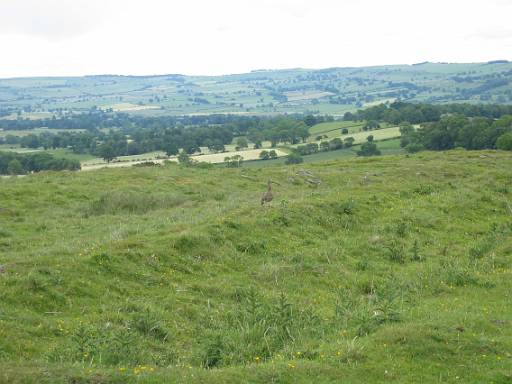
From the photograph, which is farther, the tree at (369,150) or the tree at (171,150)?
the tree at (171,150)

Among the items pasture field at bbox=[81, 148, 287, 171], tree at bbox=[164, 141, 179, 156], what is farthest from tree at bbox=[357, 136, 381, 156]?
tree at bbox=[164, 141, 179, 156]

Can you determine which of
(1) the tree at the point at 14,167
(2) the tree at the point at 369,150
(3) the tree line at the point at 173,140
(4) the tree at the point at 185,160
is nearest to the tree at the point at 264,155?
(2) the tree at the point at 369,150

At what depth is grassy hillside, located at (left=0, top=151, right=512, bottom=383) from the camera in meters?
9.92

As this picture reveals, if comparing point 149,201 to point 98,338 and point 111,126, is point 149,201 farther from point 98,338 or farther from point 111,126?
point 111,126

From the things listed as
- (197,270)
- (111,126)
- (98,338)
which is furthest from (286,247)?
(111,126)

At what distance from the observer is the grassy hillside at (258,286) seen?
9922 mm

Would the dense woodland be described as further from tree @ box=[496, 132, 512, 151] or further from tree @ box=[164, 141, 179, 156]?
tree @ box=[496, 132, 512, 151]

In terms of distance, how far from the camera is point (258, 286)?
15672mm

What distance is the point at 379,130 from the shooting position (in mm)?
92938

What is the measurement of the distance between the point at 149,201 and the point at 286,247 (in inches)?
439

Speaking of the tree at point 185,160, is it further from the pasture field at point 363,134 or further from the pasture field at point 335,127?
the pasture field at point 335,127

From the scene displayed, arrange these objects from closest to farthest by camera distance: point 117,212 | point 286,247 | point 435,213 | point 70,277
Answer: point 70,277
point 286,247
point 435,213
point 117,212

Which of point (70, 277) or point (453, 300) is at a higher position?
point (70, 277)

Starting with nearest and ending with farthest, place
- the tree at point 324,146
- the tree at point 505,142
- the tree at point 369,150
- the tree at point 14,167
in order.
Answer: the tree at point 14,167
the tree at point 505,142
the tree at point 369,150
the tree at point 324,146
